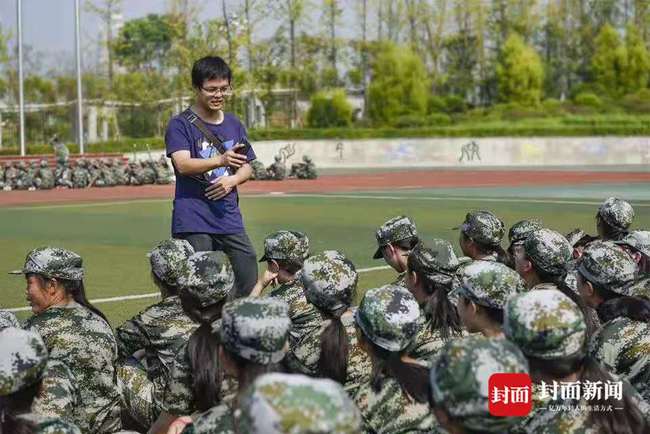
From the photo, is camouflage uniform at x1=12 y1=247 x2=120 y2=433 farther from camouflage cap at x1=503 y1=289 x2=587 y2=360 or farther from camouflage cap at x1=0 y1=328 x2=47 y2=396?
camouflage cap at x1=503 y1=289 x2=587 y2=360

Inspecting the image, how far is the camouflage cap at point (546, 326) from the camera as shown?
3.38 m

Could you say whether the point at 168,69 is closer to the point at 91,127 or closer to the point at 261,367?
the point at 91,127

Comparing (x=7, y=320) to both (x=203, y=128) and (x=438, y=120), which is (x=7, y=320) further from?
(x=438, y=120)

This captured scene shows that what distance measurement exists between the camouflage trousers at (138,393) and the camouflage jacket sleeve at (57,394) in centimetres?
96

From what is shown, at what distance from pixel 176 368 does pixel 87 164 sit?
88.8 feet

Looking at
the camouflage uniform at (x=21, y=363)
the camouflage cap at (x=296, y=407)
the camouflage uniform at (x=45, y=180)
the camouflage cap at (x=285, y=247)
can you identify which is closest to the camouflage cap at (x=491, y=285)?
the camouflage uniform at (x=21, y=363)

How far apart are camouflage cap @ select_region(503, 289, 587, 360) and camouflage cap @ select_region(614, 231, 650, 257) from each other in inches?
128

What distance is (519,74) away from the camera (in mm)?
54094

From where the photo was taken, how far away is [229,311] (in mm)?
3445

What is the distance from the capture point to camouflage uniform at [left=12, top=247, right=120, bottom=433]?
4.77 m

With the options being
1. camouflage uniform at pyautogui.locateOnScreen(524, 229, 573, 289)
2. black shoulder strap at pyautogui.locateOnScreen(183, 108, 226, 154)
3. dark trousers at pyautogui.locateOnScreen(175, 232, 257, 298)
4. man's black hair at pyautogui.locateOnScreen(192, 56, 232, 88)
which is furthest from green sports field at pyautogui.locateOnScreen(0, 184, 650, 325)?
camouflage uniform at pyautogui.locateOnScreen(524, 229, 573, 289)

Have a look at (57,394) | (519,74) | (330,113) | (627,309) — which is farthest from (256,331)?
(519,74)

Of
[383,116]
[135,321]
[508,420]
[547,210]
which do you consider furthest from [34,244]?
[383,116]

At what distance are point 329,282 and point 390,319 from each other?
89 cm
